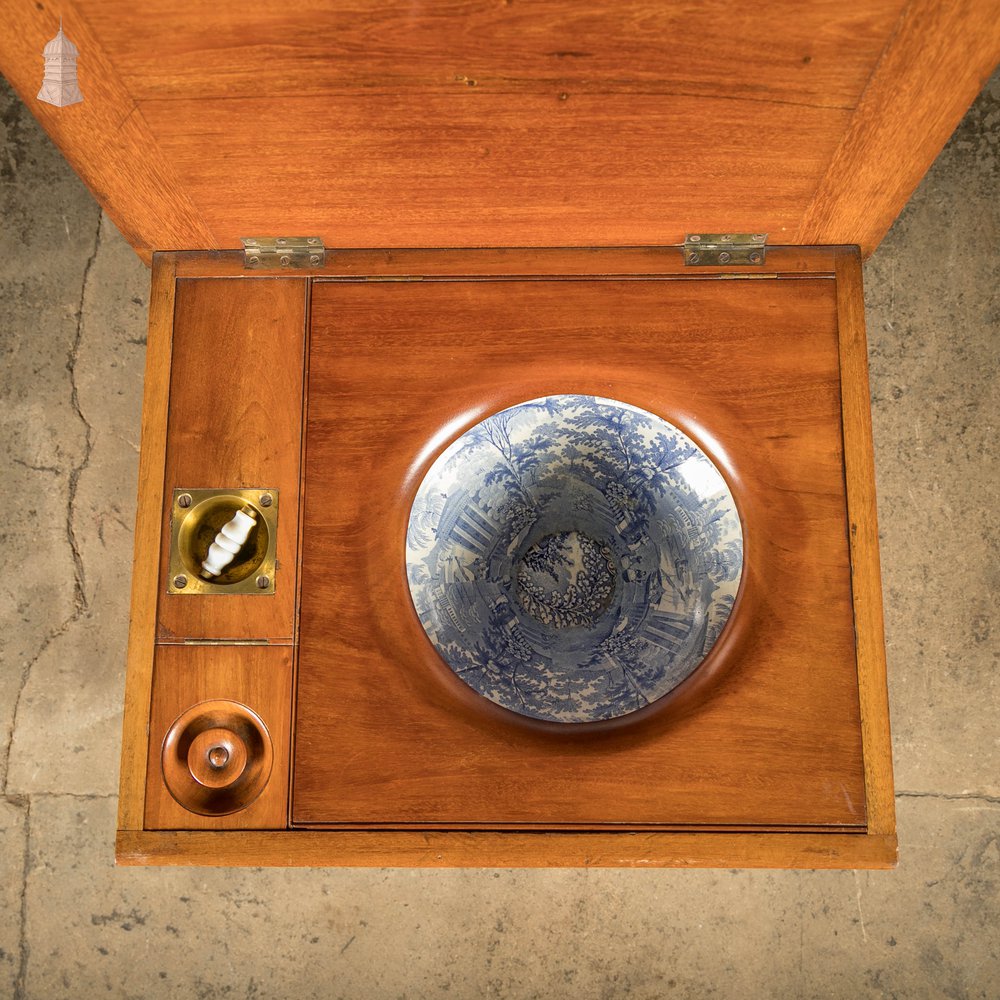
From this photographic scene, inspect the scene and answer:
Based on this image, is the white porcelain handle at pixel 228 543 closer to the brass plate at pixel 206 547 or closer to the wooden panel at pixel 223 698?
the brass plate at pixel 206 547

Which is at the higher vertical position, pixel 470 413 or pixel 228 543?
pixel 470 413

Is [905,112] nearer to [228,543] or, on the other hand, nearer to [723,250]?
[723,250]

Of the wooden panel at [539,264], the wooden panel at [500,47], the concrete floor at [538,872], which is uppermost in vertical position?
the wooden panel at [500,47]

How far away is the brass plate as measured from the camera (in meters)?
1.37

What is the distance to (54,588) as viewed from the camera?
2066mm

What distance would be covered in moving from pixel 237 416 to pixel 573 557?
0.71m

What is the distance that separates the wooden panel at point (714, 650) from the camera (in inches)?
52.1

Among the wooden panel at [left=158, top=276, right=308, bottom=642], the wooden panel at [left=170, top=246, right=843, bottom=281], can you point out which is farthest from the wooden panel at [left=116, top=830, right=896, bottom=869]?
the wooden panel at [left=170, top=246, right=843, bottom=281]

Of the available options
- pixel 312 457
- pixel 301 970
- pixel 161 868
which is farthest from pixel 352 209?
pixel 301 970

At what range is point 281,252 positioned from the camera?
1.42m


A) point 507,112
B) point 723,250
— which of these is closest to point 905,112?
point 723,250

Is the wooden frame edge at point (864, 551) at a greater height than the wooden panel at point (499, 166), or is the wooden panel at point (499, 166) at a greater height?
the wooden panel at point (499, 166)

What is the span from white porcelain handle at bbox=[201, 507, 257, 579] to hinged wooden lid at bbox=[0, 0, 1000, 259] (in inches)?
18.9

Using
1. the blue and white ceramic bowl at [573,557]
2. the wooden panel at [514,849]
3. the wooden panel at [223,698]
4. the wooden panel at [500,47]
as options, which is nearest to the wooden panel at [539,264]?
the blue and white ceramic bowl at [573,557]
